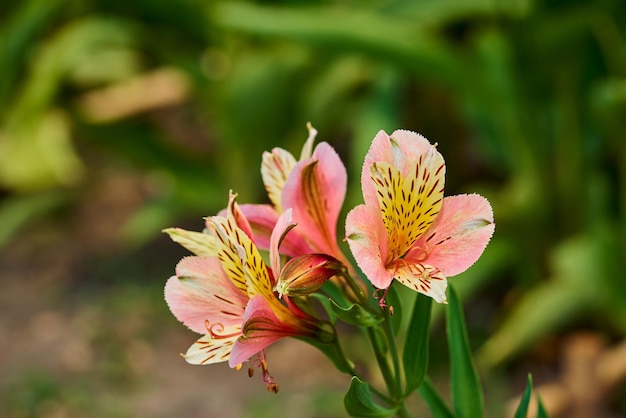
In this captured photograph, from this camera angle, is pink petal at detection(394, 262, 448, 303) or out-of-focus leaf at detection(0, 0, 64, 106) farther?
out-of-focus leaf at detection(0, 0, 64, 106)

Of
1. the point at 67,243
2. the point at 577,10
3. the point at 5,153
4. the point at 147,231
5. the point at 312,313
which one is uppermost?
the point at 5,153

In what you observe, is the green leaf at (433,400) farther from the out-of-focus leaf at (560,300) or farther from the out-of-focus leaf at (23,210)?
the out-of-focus leaf at (23,210)

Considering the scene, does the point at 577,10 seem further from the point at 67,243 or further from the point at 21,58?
the point at 67,243

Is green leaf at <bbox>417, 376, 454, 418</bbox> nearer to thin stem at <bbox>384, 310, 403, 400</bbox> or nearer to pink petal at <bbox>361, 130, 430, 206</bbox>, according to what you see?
thin stem at <bbox>384, 310, 403, 400</bbox>

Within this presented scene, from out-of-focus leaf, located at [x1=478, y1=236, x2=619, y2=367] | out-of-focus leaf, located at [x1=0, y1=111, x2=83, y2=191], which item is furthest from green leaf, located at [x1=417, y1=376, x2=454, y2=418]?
out-of-focus leaf, located at [x1=0, y1=111, x2=83, y2=191]

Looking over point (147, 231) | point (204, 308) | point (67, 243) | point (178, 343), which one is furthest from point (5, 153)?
point (204, 308)

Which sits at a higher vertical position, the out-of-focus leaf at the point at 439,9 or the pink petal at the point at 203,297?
the out-of-focus leaf at the point at 439,9

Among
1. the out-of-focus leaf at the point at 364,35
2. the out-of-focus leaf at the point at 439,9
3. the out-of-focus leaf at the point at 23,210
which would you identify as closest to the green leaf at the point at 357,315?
the out-of-focus leaf at the point at 364,35
